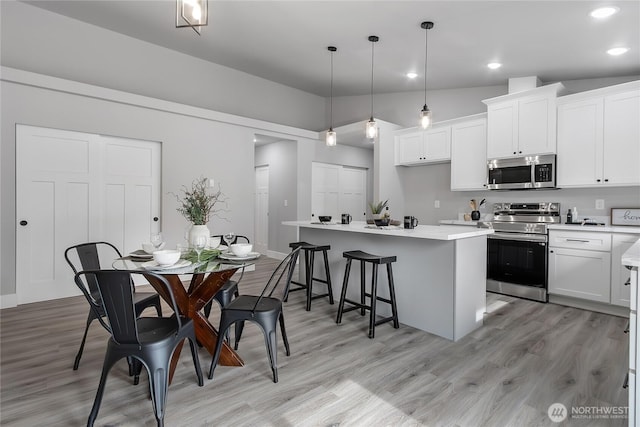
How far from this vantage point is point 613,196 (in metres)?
3.89

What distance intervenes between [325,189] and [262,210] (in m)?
1.43

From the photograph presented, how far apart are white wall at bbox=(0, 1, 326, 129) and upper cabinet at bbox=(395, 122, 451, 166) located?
2.20 meters

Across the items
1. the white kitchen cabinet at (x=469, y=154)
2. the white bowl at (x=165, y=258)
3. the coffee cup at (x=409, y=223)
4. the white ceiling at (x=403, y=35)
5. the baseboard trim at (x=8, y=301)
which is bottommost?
the baseboard trim at (x=8, y=301)

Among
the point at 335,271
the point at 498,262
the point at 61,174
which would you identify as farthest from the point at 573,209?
the point at 61,174

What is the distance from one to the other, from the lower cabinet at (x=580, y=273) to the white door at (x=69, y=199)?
507cm

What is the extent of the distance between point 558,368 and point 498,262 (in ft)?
6.96

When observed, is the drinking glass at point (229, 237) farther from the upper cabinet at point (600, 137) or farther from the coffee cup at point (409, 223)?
the upper cabinet at point (600, 137)

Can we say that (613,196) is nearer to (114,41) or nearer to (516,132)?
(516,132)

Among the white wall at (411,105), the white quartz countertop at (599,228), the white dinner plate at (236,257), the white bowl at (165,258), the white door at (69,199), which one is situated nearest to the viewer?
the white bowl at (165,258)

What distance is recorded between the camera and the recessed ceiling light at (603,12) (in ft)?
9.04

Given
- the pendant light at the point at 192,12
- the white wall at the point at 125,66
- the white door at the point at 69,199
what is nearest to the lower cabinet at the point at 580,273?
the pendant light at the point at 192,12

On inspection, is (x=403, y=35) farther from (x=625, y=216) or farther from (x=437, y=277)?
(x=625, y=216)

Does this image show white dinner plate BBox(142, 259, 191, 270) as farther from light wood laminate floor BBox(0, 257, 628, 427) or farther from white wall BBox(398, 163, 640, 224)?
white wall BBox(398, 163, 640, 224)

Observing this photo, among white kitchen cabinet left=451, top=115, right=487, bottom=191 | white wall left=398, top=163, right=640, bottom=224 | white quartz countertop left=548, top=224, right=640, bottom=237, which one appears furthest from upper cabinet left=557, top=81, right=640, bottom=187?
white kitchen cabinet left=451, top=115, right=487, bottom=191
